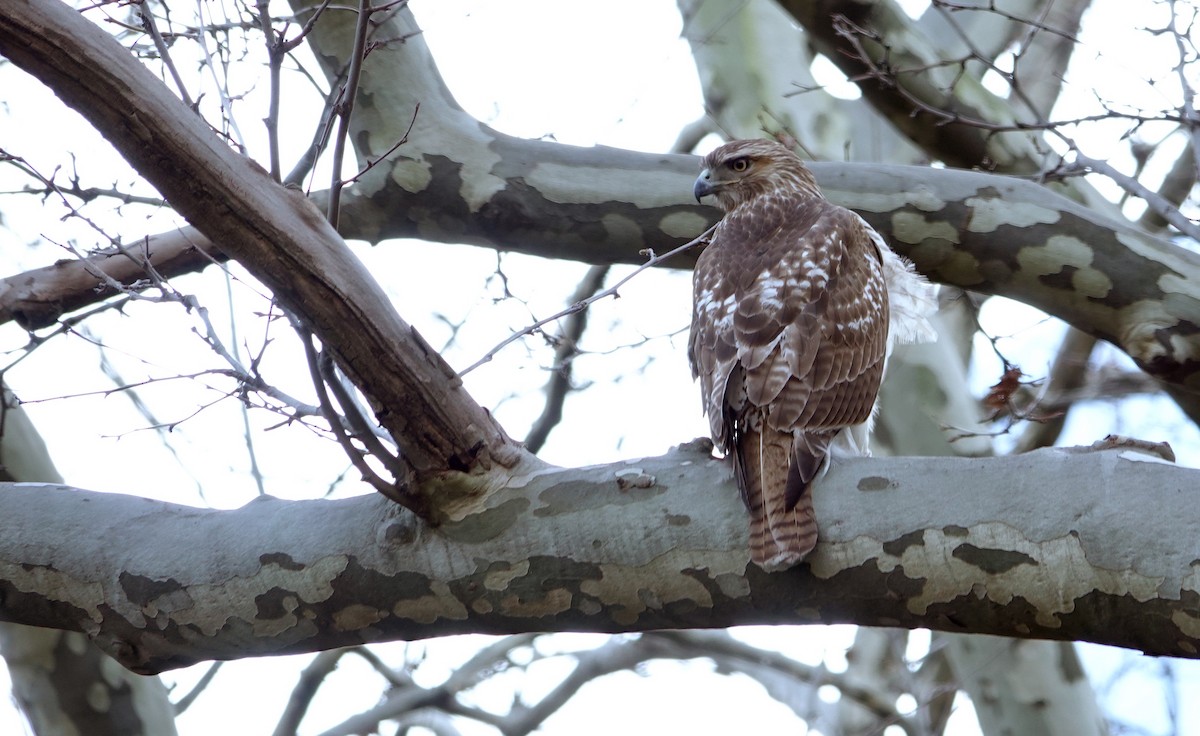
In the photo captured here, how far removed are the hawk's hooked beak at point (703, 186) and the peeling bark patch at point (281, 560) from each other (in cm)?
245

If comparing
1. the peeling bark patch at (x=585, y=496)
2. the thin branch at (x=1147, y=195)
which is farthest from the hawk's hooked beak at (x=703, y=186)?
the peeling bark patch at (x=585, y=496)

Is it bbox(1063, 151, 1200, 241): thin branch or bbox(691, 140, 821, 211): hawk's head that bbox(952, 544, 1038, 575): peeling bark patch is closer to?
bbox(1063, 151, 1200, 241): thin branch

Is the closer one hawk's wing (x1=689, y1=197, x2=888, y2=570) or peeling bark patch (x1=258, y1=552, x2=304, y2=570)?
hawk's wing (x1=689, y1=197, x2=888, y2=570)

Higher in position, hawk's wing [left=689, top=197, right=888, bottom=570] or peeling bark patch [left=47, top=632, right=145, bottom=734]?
hawk's wing [left=689, top=197, right=888, bottom=570]

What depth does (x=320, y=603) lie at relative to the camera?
306 cm

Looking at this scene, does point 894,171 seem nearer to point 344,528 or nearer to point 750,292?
point 750,292

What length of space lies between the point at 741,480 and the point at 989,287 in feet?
7.55

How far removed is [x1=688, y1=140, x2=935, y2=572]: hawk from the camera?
303cm

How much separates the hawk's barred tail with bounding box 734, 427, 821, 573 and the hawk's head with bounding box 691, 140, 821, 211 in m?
2.15

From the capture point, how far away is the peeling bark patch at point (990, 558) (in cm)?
266

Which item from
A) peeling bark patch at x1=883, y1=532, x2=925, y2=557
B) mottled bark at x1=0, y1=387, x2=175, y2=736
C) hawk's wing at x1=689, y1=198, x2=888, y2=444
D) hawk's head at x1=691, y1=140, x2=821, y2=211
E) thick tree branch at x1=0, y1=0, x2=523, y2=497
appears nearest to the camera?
thick tree branch at x1=0, y1=0, x2=523, y2=497

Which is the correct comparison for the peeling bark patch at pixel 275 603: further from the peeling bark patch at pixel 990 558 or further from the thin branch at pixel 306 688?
the thin branch at pixel 306 688

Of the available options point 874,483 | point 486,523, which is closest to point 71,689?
point 486,523

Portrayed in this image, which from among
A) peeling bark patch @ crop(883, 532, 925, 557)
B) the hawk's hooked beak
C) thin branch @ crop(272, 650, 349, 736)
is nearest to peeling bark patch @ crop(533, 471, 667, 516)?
peeling bark patch @ crop(883, 532, 925, 557)
